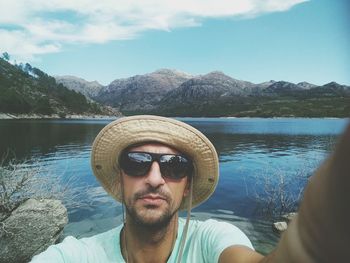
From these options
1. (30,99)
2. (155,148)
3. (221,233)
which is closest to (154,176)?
(155,148)

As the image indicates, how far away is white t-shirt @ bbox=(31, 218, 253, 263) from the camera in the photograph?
283cm

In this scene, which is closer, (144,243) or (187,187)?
(144,243)

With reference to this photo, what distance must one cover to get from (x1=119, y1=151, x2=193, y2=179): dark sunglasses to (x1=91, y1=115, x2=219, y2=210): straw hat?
0.12m

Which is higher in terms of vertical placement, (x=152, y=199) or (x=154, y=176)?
(x=154, y=176)

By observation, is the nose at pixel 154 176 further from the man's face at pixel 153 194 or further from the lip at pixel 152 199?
the lip at pixel 152 199

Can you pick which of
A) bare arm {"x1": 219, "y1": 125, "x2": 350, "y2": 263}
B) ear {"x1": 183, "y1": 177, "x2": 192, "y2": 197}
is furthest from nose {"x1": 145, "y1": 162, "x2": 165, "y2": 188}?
bare arm {"x1": 219, "y1": 125, "x2": 350, "y2": 263}

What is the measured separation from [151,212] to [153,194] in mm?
172

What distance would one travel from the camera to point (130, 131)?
3.46 metres

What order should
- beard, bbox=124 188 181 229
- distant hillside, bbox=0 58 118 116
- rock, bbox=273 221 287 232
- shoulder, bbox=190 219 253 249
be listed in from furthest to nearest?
1. distant hillside, bbox=0 58 118 116
2. rock, bbox=273 221 287 232
3. beard, bbox=124 188 181 229
4. shoulder, bbox=190 219 253 249

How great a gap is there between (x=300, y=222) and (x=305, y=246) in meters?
0.05

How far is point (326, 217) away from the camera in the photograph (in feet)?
2.26

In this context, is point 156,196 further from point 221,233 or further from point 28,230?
point 28,230

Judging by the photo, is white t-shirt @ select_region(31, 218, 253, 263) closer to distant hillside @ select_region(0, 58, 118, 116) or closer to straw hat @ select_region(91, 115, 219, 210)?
straw hat @ select_region(91, 115, 219, 210)

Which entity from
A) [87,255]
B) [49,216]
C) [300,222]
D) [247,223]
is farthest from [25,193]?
[300,222]
